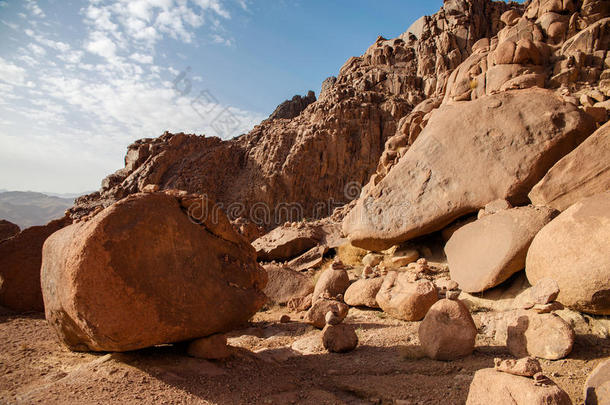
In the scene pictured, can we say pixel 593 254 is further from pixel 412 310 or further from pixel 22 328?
pixel 22 328

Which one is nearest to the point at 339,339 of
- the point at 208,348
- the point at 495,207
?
the point at 208,348

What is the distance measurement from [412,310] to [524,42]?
6.90m

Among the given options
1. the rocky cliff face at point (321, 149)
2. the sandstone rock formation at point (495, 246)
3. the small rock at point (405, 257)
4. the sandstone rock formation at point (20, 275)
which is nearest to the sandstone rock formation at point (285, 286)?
the small rock at point (405, 257)

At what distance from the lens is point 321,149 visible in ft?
80.2

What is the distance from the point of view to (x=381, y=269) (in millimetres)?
6578

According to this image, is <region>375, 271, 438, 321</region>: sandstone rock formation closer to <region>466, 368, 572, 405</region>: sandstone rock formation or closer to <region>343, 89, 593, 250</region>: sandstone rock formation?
<region>343, 89, 593, 250</region>: sandstone rock formation

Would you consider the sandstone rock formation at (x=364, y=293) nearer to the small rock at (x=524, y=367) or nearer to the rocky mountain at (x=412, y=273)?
the rocky mountain at (x=412, y=273)

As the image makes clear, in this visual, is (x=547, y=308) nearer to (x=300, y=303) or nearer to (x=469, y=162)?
(x=469, y=162)

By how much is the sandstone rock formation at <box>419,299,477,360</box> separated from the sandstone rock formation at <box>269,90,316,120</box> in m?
30.8

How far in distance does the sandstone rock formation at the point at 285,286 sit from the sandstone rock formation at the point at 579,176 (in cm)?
413

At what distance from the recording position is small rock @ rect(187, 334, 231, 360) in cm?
325

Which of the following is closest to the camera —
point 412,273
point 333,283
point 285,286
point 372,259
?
point 412,273

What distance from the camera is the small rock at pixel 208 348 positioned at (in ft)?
10.6

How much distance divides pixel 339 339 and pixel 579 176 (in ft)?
11.8
